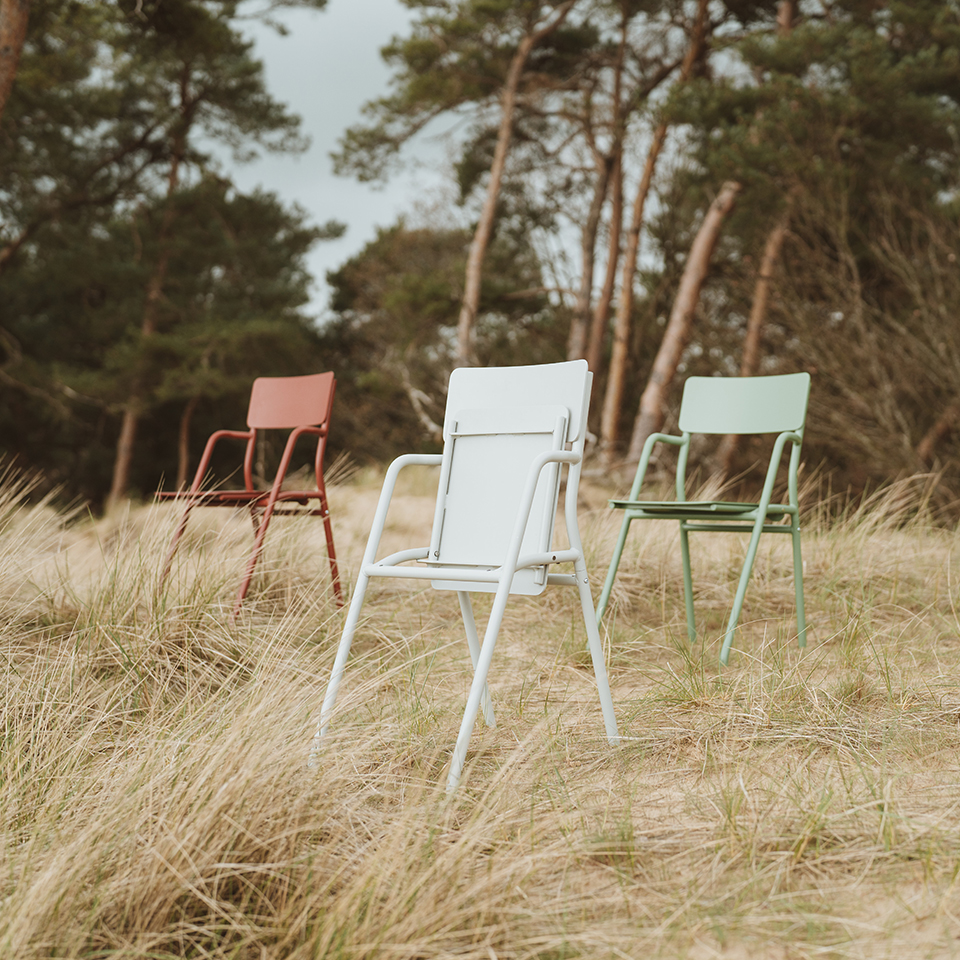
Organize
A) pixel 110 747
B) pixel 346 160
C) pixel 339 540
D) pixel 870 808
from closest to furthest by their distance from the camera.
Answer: pixel 870 808
pixel 110 747
pixel 339 540
pixel 346 160

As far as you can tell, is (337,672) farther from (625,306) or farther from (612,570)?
(625,306)

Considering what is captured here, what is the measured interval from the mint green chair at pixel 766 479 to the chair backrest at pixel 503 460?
84 cm

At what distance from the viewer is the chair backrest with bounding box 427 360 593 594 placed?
74.3 inches

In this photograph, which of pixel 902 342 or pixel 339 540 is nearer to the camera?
pixel 339 540

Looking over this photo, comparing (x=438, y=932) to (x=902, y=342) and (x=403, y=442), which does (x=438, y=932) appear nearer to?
(x=902, y=342)

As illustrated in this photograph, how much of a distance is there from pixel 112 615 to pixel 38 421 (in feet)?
48.0

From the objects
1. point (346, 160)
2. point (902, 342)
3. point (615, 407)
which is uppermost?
point (346, 160)

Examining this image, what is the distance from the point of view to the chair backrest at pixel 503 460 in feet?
6.19

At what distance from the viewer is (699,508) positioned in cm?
276

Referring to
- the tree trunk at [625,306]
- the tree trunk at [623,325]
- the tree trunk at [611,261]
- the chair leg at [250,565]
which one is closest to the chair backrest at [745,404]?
the chair leg at [250,565]

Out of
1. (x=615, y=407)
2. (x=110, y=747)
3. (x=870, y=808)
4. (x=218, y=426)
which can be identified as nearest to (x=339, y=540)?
(x=110, y=747)

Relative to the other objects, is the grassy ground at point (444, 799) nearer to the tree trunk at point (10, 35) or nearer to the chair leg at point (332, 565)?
the chair leg at point (332, 565)

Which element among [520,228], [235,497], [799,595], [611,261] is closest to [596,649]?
[799,595]

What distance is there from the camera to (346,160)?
10938mm
